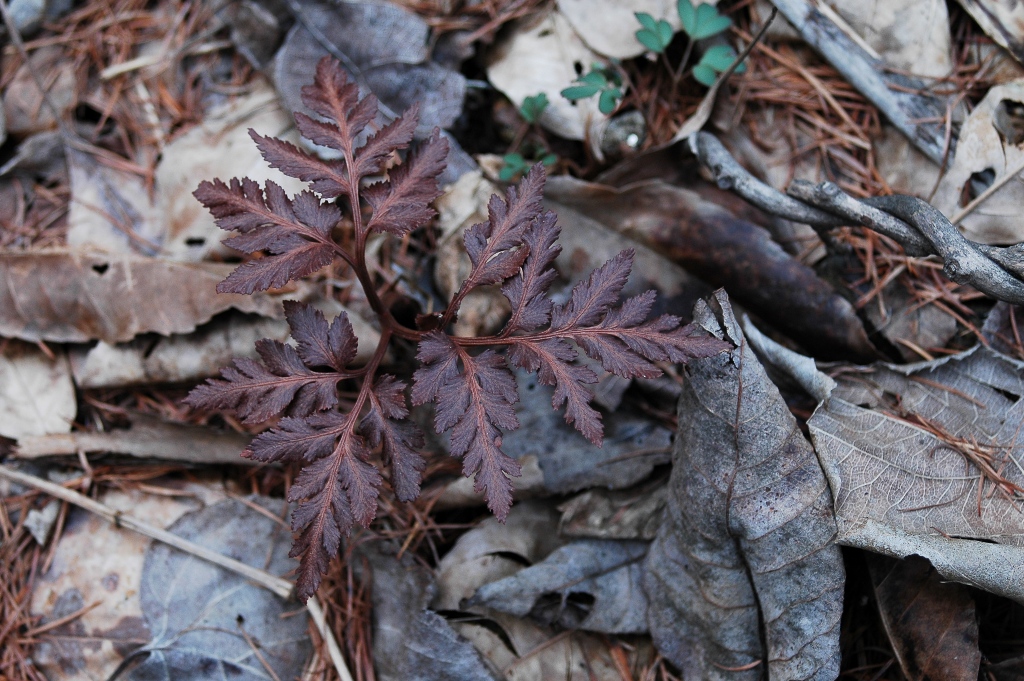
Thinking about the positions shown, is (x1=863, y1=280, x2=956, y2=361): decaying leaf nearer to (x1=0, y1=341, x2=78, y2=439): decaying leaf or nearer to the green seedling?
the green seedling

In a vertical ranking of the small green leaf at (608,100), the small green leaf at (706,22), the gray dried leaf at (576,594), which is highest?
the small green leaf at (706,22)

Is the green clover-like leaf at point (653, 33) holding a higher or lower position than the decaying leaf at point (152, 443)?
higher

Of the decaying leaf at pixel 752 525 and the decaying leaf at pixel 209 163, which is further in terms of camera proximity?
the decaying leaf at pixel 209 163

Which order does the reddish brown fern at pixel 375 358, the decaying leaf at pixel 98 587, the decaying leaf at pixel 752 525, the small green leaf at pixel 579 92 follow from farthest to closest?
the small green leaf at pixel 579 92, the decaying leaf at pixel 98 587, the decaying leaf at pixel 752 525, the reddish brown fern at pixel 375 358

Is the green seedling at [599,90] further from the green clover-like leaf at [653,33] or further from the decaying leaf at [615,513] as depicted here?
the decaying leaf at [615,513]

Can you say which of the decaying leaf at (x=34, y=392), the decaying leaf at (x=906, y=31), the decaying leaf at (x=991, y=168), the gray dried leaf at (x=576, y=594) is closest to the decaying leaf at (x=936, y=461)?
the decaying leaf at (x=991, y=168)

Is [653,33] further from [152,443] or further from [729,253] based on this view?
[152,443]

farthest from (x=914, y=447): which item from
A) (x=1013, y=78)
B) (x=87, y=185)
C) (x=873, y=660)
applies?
(x=87, y=185)

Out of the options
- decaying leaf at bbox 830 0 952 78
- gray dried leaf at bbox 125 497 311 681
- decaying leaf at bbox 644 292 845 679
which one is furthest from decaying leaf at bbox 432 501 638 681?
decaying leaf at bbox 830 0 952 78
